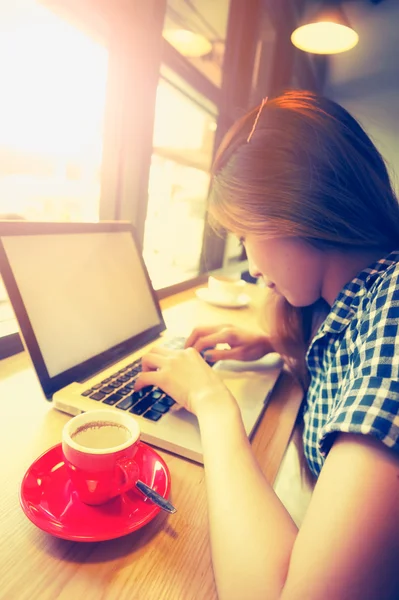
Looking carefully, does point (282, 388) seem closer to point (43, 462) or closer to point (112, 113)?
point (43, 462)

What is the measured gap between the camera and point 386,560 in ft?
1.13

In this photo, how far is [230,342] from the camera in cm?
96

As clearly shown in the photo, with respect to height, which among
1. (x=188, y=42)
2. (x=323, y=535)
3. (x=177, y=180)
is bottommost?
(x=323, y=535)

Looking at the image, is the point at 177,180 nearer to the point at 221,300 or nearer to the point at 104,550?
the point at 221,300

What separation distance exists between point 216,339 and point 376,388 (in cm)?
53

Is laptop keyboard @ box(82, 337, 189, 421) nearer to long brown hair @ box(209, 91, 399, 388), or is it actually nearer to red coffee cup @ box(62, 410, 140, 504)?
red coffee cup @ box(62, 410, 140, 504)

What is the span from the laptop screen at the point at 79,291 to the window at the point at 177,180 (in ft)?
1.14

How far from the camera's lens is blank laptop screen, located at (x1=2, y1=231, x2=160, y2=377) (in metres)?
0.65

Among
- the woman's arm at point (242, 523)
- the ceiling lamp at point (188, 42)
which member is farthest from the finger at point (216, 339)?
the ceiling lamp at point (188, 42)

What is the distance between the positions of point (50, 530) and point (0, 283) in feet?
1.22

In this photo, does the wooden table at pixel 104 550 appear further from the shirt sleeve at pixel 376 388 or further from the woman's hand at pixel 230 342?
the woman's hand at pixel 230 342

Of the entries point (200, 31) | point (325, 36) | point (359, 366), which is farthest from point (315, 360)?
point (325, 36)

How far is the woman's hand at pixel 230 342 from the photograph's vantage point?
91 cm

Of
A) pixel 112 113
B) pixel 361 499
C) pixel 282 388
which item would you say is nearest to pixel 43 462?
pixel 361 499
